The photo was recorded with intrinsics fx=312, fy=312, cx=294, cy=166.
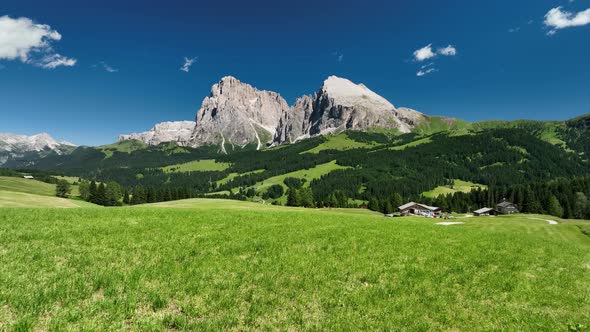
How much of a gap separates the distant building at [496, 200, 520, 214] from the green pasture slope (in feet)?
623

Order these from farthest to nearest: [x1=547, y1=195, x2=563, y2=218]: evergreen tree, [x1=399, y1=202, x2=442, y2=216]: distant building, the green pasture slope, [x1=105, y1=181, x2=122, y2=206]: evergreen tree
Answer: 1. [x1=399, y1=202, x2=442, y2=216]: distant building
2. [x1=105, y1=181, x2=122, y2=206]: evergreen tree
3. [x1=547, y1=195, x2=563, y2=218]: evergreen tree
4. the green pasture slope

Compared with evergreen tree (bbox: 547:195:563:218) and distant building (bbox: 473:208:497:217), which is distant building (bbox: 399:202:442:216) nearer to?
distant building (bbox: 473:208:497:217)

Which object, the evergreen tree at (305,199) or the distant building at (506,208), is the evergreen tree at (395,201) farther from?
the distant building at (506,208)

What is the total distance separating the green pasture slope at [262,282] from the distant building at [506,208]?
18984 centimetres

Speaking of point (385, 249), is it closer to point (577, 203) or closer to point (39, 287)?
point (39, 287)

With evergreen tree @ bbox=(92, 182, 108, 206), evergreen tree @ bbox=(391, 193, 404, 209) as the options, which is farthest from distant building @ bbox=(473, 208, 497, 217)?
evergreen tree @ bbox=(92, 182, 108, 206)

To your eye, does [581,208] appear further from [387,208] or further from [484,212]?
[387,208]

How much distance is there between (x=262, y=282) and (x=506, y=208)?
208484mm

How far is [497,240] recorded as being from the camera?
25.6m

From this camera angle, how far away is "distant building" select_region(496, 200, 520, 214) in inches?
7032

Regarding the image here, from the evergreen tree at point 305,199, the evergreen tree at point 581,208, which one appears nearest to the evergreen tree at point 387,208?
the evergreen tree at point 305,199

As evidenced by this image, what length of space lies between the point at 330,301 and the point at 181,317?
199 inches

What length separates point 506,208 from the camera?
589 ft

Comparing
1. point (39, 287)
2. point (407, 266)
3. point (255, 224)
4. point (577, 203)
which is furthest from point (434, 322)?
point (577, 203)
